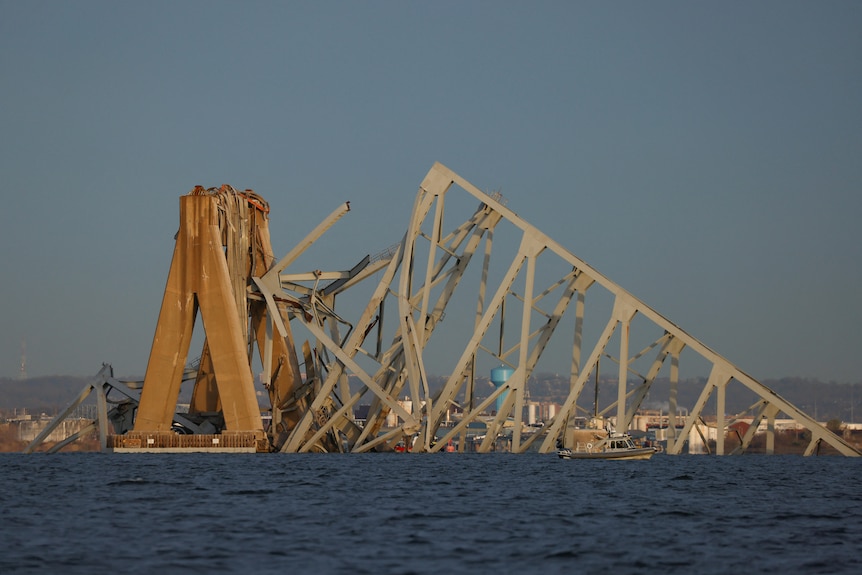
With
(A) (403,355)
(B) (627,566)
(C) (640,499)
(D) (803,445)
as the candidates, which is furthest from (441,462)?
(D) (803,445)

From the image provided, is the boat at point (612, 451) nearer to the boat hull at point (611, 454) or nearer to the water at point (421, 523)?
the boat hull at point (611, 454)

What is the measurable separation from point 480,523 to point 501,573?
23.5 feet

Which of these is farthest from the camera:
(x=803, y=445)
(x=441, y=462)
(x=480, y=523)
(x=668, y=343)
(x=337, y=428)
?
(x=803, y=445)

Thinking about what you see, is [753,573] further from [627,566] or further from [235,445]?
[235,445]

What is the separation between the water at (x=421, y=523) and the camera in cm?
2108

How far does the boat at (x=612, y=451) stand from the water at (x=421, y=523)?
47.2 feet

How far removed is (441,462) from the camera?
2304 inches

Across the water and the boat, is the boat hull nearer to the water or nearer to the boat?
the boat

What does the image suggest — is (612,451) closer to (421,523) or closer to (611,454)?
(611,454)

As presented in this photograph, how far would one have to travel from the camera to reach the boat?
202 ft

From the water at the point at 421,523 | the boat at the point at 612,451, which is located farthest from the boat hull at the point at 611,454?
the water at the point at 421,523

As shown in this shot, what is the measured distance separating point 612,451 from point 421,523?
36.3 m

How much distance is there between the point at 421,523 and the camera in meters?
27.1

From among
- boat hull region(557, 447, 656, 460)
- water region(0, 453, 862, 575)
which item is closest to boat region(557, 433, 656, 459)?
boat hull region(557, 447, 656, 460)
